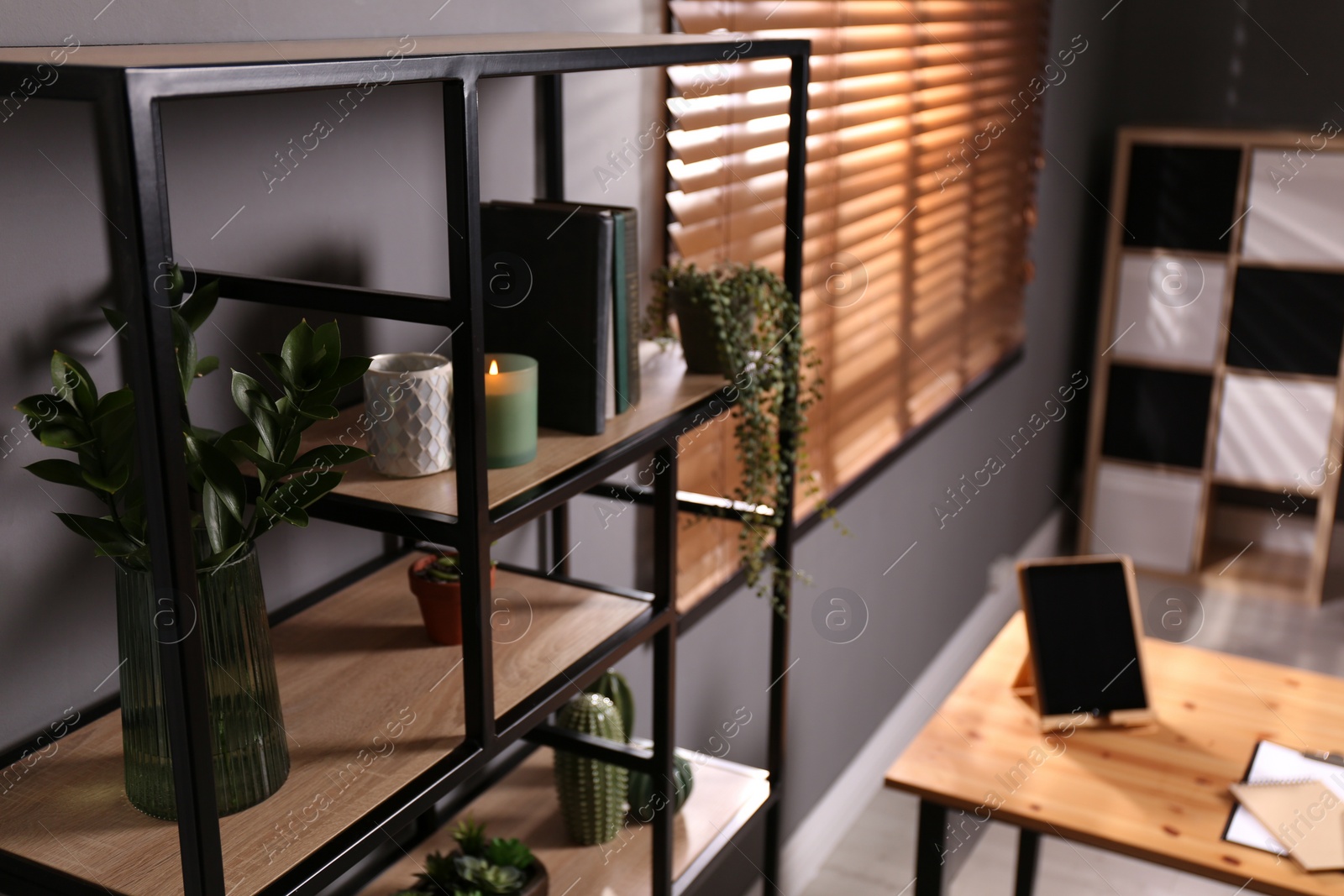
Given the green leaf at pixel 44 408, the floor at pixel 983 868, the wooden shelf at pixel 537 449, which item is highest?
the green leaf at pixel 44 408

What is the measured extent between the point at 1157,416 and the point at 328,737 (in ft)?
12.6

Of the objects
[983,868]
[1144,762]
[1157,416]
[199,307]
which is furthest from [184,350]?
[1157,416]

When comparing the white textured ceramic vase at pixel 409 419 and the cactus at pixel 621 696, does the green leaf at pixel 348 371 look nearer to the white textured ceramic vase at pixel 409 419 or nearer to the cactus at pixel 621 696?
the white textured ceramic vase at pixel 409 419

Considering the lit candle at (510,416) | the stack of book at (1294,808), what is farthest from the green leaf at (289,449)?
the stack of book at (1294,808)

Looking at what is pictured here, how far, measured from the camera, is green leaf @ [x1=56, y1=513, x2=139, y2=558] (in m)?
0.87

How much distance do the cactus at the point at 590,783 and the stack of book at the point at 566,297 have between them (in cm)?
52

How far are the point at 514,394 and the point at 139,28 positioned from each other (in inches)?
18.6

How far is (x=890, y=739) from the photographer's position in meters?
3.24

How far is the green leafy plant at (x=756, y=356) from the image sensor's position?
1580 mm

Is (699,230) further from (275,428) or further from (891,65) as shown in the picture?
(275,428)

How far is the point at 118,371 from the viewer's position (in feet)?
3.66

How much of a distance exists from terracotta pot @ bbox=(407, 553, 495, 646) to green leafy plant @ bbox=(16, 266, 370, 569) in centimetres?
29

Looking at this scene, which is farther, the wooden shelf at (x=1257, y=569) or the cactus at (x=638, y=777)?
the wooden shelf at (x=1257, y=569)

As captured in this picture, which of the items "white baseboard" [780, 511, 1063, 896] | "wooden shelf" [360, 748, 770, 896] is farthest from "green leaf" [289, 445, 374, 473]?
"white baseboard" [780, 511, 1063, 896]
